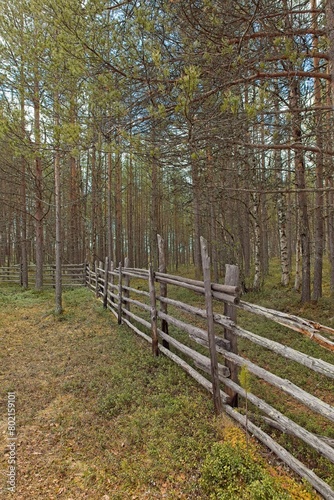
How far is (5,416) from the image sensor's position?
3.91m

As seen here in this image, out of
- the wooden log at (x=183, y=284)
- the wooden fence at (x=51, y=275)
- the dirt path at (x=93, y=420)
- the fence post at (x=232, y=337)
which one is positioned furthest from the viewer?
the wooden fence at (x=51, y=275)

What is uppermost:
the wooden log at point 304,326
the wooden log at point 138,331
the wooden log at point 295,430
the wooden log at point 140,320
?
the wooden log at point 304,326

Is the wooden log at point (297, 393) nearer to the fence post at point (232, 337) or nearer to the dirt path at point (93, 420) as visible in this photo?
the fence post at point (232, 337)

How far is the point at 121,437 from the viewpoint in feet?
10.8

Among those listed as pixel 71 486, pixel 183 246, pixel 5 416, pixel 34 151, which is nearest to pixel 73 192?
pixel 34 151

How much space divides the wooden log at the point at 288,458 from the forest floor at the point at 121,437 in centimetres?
9

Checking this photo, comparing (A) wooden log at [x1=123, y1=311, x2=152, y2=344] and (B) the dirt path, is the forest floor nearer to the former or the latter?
(B) the dirt path

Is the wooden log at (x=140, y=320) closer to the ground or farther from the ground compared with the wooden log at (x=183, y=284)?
closer to the ground

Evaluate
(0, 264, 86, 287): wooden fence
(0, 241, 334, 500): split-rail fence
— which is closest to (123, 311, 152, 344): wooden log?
(0, 241, 334, 500): split-rail fence

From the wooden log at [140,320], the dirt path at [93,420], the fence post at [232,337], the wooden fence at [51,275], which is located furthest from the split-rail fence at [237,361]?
the wooden fence at [51,275]

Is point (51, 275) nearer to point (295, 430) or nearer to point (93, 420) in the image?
point (93, 420)

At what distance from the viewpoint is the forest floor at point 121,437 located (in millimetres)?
2559

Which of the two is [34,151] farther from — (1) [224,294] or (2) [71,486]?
(2) [71,486]

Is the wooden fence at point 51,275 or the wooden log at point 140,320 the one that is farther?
the wooden fence at point 51,275
